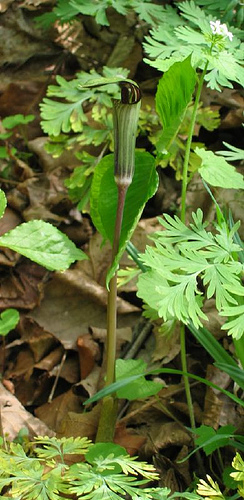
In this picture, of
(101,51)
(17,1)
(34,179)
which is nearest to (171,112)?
(34,179)

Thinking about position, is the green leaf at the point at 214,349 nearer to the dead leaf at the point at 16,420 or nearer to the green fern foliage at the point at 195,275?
the green fern foliage at the point at 195,275

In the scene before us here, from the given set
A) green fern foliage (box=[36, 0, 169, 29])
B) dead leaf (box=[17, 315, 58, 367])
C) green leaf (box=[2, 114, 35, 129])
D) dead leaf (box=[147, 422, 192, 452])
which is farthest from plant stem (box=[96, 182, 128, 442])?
green leaf (box=[2, 114, 35, 129])

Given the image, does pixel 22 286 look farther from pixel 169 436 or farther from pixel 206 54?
pixel 206 54

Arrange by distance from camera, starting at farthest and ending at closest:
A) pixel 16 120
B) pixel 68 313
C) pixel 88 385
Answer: pixel 16 120 → pixel 68 313 → pixel 88 385

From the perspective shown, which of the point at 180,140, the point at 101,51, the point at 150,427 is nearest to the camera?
the point at 150,427

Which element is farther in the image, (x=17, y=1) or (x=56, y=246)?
(x=17, y=1)

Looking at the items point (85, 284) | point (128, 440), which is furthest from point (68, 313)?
point (128, 440)

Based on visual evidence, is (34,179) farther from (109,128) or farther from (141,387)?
(141,387)
